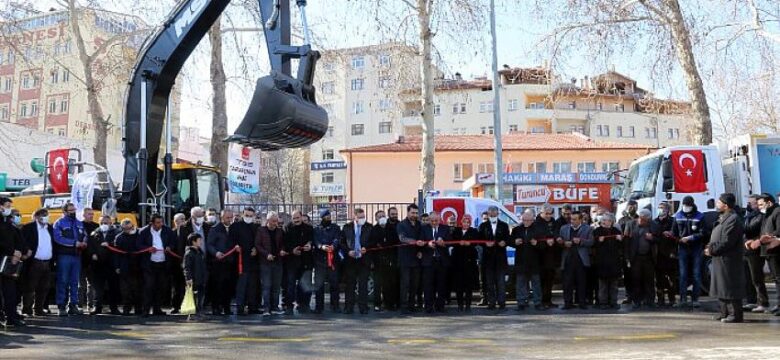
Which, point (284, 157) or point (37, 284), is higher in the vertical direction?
point (284, 157)

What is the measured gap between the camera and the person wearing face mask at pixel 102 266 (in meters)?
12.5

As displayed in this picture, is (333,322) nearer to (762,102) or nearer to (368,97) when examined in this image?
(762,102)

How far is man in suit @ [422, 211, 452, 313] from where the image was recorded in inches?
486

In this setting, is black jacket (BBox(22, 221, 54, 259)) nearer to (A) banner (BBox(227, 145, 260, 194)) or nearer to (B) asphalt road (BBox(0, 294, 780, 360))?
(B) asphalt road (BBox(0, 294, 780, 360))

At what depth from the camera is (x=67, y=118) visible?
52.4 metres

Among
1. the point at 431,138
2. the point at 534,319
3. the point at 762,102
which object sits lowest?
the point at 534,319

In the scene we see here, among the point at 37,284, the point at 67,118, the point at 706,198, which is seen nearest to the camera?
the point at 37,284

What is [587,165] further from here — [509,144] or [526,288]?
[526,288]

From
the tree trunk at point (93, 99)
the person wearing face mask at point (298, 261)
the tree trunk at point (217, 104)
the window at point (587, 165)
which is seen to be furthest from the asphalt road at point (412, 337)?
the window at point (587, 165)

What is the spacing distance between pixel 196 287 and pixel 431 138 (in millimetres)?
10656

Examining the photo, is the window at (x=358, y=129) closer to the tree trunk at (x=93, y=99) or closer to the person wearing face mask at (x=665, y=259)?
the tree trunk at (x=93, y=99)

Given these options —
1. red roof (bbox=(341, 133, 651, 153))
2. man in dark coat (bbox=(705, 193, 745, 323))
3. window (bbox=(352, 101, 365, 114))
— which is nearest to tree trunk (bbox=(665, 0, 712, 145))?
man in dark coat (bbox=(705, 193, 745, 323))

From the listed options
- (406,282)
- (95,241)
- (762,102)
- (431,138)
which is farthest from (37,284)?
(762,102)

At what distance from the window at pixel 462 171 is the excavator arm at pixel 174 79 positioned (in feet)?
134
